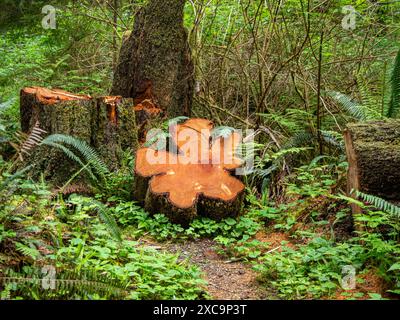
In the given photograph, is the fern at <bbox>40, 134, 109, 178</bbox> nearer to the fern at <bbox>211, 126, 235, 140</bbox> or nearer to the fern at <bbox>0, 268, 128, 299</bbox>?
the fern at <bbox>211, 126, 235, 140</bbox>

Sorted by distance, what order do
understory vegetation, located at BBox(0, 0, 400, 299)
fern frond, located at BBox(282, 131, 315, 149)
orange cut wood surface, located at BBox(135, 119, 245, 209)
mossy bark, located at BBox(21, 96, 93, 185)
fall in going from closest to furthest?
understory vegetation, located at BBox(0, 0, 400, 299), orange cut wood surface, located at BBox(135, 119, 245, 209), mossy bark, located at BBox(21, 96, 93, 185), fern frond, located at BBox(282, 131, 315, 149)

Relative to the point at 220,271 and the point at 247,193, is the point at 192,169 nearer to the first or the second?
the point at 247,193

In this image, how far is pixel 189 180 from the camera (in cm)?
592

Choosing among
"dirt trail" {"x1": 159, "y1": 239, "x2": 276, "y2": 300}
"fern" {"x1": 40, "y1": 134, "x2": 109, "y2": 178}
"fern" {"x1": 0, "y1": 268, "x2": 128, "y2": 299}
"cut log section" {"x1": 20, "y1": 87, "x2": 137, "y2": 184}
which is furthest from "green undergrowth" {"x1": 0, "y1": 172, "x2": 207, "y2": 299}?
"cut log section" {"x1": 20, "y1": 87, "x2": 137, "y2": 184}

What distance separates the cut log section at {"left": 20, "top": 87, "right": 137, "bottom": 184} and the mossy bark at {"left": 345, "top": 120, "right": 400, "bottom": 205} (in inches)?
112

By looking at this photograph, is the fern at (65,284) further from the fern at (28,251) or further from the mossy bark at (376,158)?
the mossy bark at (376,158)

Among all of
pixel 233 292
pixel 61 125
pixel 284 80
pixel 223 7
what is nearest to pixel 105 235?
pixel 233 292

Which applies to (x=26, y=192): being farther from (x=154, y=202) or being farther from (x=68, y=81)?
(x=68, y=81)

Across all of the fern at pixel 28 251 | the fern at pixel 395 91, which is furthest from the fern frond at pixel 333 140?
the fern at pixel 28 251

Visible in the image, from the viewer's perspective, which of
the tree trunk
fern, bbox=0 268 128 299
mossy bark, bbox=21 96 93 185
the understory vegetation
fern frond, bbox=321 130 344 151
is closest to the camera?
fern, bbox=0 268 128 299

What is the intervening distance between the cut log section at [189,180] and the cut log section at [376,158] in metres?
1.40

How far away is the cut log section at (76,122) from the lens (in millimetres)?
6148

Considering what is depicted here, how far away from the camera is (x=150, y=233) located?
544 centimetres

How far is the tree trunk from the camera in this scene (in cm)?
741
